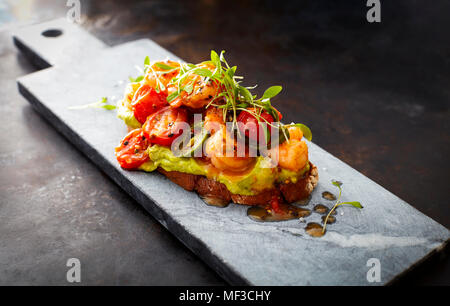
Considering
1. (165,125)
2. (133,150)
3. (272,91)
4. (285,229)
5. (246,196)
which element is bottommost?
(285,229)

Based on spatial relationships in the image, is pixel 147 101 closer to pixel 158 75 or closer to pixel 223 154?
pixel 158 75

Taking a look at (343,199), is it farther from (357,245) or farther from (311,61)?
(311,61)

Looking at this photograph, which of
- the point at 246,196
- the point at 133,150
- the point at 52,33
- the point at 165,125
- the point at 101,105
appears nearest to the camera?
the point at 246,196

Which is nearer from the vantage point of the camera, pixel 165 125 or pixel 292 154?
pixel 292 154

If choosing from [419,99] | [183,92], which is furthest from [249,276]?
[419,99]

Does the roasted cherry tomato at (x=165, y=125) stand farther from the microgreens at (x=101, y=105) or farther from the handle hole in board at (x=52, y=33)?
the handle hole in board at (x=52, y=33)

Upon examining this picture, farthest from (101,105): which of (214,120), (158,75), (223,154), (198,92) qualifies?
(223,154)
